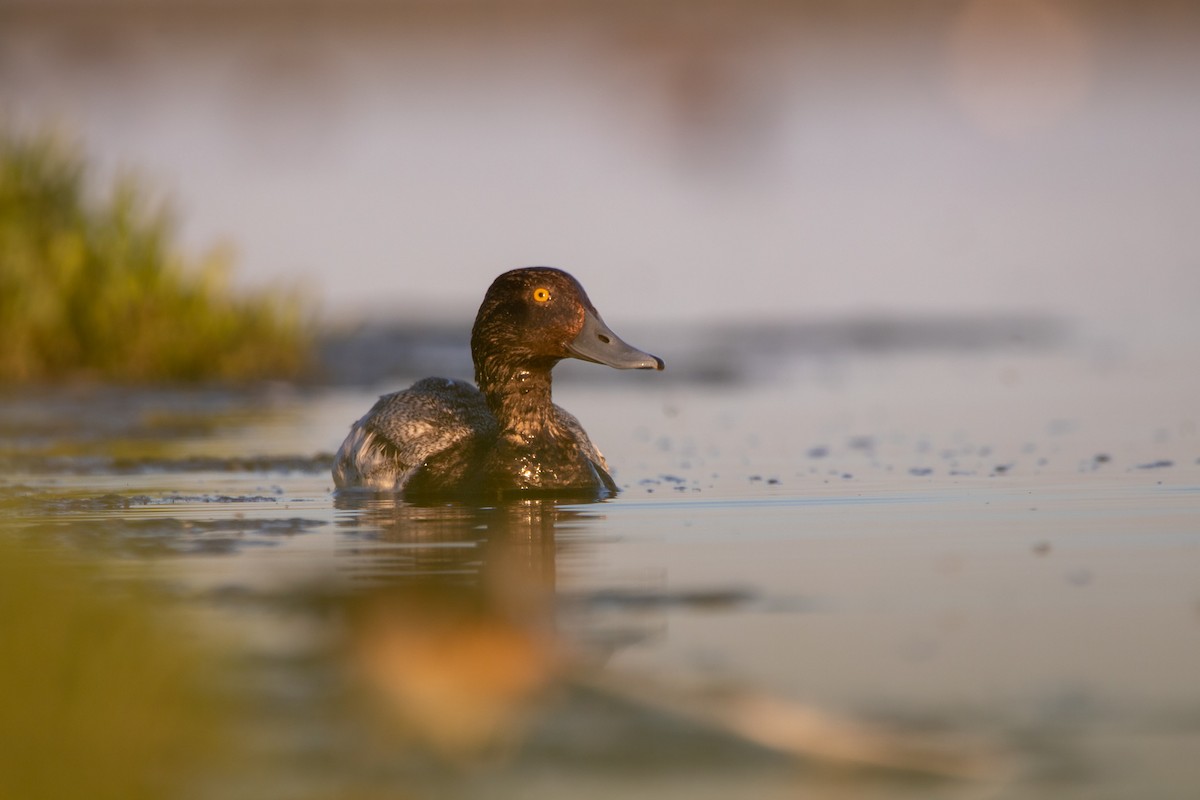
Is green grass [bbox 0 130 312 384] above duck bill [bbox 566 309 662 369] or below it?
above

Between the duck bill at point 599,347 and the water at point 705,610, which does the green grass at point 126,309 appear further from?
the duck bill at point 599,347

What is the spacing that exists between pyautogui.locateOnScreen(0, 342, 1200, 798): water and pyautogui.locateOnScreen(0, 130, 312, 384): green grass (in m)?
4.29

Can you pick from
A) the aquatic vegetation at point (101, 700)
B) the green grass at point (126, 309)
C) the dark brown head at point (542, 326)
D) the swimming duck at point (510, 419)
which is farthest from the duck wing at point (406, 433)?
the green grass at point (126, 309)

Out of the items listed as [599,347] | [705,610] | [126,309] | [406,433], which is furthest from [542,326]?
[126,309]

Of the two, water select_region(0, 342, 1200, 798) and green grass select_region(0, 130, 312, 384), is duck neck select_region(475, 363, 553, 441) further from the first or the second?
green grass select_region(0, 130, 312, 384)

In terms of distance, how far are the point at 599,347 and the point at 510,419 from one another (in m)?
0.56

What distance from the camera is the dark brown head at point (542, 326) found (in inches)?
368

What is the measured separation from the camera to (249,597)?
5.81 meters

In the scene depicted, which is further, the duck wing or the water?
the duck wing

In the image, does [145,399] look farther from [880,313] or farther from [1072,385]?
[880,313]

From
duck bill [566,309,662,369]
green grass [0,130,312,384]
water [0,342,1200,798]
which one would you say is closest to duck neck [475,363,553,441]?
duck bill [566,309,662,369]

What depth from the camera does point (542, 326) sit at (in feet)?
30.7

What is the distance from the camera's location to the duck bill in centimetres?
934

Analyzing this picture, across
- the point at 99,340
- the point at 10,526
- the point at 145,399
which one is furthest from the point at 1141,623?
the point at 99,340
